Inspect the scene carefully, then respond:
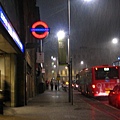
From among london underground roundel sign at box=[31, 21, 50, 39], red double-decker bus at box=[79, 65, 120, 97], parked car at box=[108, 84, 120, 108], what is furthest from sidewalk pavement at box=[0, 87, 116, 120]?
red double-decker bus at box=[79, 65, 120, 97]

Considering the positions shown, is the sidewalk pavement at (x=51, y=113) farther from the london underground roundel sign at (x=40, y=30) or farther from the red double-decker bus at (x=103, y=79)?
the red double-decker bus at (x=103, y=79)

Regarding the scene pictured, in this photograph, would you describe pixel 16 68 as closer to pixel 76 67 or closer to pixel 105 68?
pixel 105 68

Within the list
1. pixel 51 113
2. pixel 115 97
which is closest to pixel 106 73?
pixel 115 97

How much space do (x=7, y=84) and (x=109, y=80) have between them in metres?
12.5

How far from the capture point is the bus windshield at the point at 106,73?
29.5m

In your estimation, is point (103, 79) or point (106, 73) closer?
point (103, 79)

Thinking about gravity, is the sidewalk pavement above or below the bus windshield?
below

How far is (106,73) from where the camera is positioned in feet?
97.2

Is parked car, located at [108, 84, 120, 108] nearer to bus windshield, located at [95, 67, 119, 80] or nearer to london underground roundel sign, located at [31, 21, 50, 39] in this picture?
london underground roundel sign, located at [31, 21, 50, 39]

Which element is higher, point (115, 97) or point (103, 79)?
point (103, 79)

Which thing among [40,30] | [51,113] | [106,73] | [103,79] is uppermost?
[40,30]

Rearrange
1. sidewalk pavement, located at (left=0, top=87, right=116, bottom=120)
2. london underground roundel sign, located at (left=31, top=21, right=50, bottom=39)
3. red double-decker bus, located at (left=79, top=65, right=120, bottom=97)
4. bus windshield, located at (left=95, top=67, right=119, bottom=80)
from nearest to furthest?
sidewalk pavement, located at (left=0, top=87, right=116, bottom=120)
london underground roundel sign, located at (left=31, top=21, right=50, bottom=39)
red double-decker bus, located at (left=79, top=65, right=120, bottom=97)
bus windshield, located at (left=95, top=67, right=119, bottom=80)

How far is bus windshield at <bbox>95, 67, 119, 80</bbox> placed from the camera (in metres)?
29.5

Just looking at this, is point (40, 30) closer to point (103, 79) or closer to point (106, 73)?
point (103, 79)
